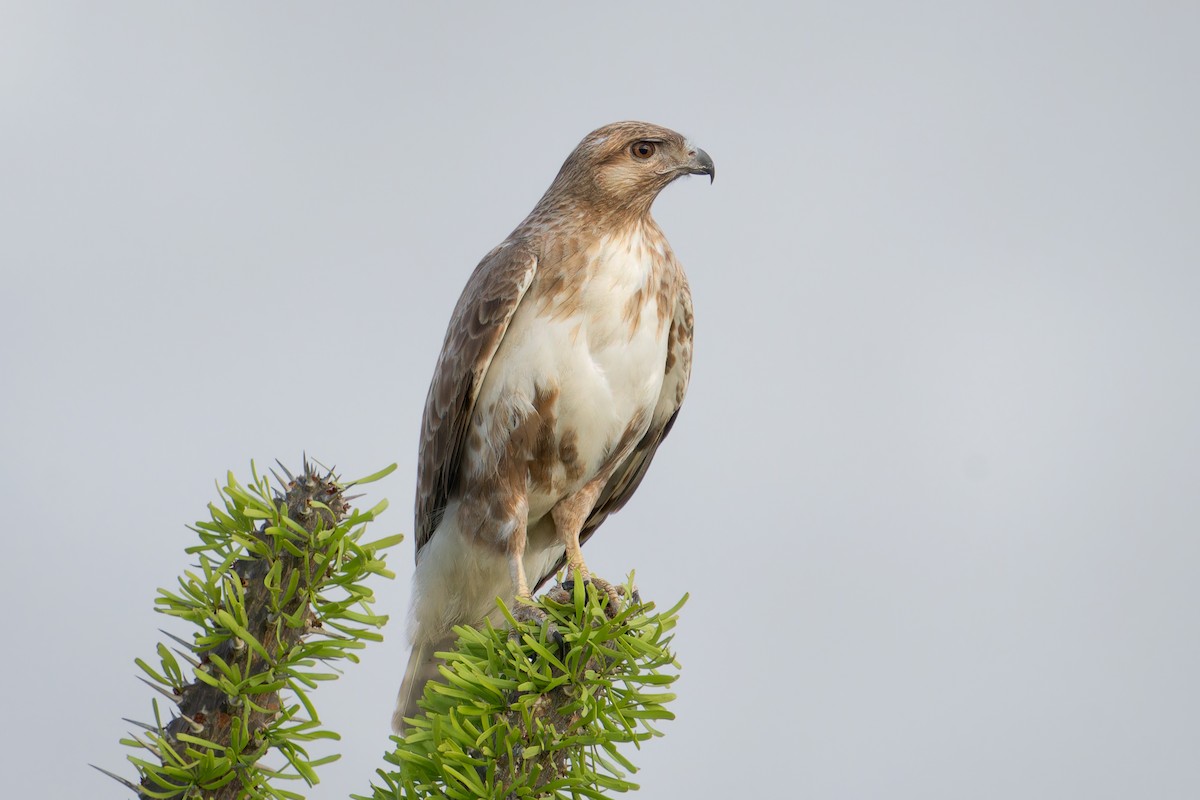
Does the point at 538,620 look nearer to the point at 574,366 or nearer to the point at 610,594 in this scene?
the point at 610,594

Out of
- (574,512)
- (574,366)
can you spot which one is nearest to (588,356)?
(574,366)

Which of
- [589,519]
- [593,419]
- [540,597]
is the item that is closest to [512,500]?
[593,419]

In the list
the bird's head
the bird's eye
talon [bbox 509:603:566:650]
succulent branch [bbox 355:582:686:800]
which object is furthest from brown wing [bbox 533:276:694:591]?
succulent branch [bbox 355:582:686:800]

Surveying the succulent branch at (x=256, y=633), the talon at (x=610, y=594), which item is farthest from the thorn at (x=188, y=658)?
the talon at (x=610, y=594)

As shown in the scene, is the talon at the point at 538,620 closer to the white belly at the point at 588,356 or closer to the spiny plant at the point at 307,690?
the spiny plant at the point at 307,690

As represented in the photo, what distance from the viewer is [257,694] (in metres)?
2.73

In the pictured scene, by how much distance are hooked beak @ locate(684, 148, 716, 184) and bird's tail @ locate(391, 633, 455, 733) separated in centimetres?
272

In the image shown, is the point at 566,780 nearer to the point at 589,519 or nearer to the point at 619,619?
the point at 619,619

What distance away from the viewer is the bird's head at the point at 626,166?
5801 millimetres

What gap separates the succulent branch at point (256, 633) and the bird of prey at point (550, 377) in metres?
2.57

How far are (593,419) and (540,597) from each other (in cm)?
157

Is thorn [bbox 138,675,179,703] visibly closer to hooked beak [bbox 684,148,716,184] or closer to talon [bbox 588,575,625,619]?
talon [bbox 588,575,625,619]

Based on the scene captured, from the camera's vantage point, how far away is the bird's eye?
5.95m

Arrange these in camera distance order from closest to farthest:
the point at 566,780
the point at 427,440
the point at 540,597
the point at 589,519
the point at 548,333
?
1. the point at 566,780
2. the point at 540,597
3. the point at 548,333
4. the point at 427,440
5. the point at 589,519
